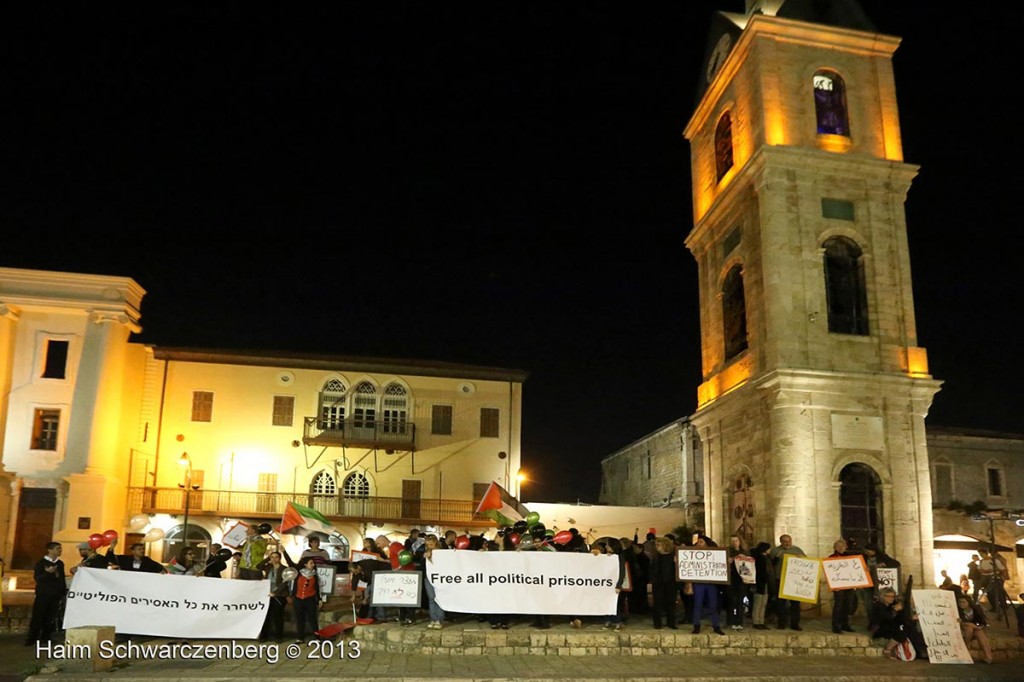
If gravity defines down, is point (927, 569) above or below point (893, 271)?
below

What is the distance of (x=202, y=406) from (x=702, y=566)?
84.9 ft

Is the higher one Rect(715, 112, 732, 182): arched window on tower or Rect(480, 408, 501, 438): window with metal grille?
Rect(715, 112, 732, 182): arched window on tower

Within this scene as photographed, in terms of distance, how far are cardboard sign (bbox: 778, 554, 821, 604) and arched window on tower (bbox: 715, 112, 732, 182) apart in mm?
12400

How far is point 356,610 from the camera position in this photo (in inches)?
645

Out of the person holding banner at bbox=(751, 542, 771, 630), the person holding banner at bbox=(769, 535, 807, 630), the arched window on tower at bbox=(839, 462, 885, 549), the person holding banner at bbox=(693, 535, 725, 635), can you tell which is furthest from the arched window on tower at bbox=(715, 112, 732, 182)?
the person holding banner at bbox=(693, 535, 725, 635)

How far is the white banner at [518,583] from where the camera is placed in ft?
48.5

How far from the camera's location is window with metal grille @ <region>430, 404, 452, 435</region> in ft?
122

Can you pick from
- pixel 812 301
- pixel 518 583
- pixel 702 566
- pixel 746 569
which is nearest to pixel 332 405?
pixel 812 301

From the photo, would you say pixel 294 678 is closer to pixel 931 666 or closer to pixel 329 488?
pixel 931 666

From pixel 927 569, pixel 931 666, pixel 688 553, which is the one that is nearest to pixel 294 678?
pixel 688 553

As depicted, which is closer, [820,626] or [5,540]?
[820,626]

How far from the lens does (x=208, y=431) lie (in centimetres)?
3550

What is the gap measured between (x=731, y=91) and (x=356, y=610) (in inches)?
667

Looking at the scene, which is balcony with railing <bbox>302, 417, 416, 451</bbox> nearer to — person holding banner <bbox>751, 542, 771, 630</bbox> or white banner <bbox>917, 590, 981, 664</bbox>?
person holding banner <bbox>751, 542, 771, 630</bbox>
